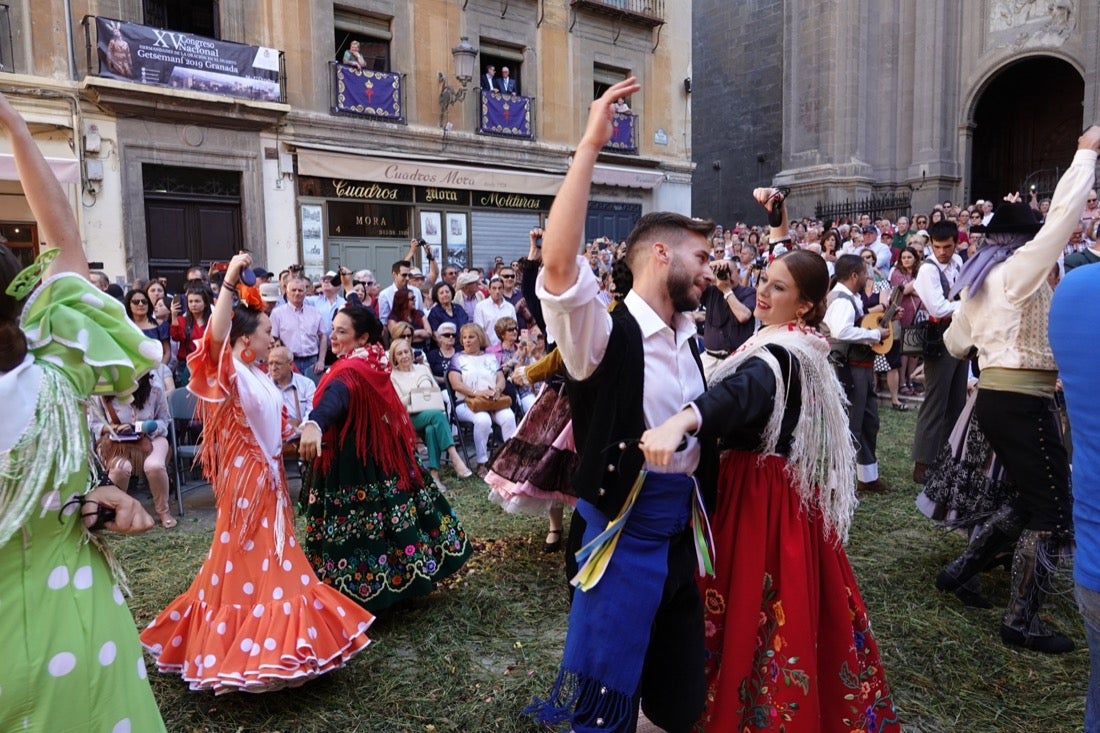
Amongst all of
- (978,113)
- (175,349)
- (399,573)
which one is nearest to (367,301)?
(175,349)

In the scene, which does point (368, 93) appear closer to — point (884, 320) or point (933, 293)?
point (884, 320)

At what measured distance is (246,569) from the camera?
134 inches

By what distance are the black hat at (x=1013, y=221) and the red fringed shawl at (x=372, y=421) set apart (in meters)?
3.26

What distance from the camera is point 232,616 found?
333cm

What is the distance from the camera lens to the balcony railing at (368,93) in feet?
48.8

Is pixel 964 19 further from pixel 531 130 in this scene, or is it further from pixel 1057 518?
pixel 1057 518

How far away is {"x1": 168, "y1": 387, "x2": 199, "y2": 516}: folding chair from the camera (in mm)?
6559

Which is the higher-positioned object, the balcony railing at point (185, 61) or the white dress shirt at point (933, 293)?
the balcony railing at point (185, 61)

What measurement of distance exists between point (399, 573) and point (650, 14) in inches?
734

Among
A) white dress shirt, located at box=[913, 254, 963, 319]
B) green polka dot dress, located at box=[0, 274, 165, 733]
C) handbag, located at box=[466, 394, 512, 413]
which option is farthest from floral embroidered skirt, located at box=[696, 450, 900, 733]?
handbag, located at box=[466, 394, 512, 413]

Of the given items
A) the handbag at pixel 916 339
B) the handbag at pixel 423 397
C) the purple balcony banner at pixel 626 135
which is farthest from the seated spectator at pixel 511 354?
the purple balcony banner at pixel 626 135

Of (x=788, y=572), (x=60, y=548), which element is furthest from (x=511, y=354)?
(x=60, y=548)

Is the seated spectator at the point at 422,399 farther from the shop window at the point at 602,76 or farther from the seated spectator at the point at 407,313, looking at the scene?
the shop window at the point at 602,76

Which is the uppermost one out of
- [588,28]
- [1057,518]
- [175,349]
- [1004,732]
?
Result: [588,28]
